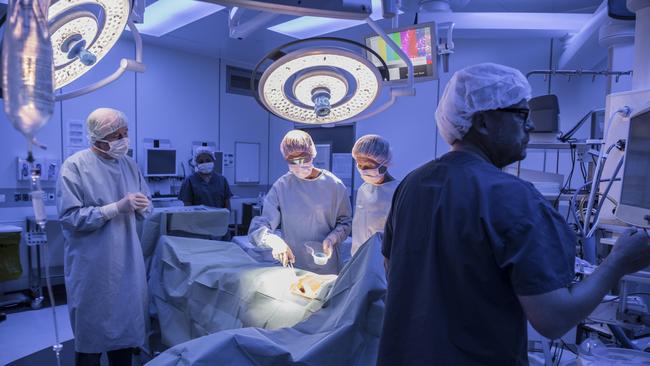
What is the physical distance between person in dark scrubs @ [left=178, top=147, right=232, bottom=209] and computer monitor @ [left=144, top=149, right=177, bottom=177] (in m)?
0.62

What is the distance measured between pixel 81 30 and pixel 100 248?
1476 millimetres

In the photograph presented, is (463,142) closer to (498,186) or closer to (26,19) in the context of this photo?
(498,186)

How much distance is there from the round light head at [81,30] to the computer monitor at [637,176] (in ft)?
4.79

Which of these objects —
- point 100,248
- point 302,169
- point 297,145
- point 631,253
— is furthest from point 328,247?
point 631,253

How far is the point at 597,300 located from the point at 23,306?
449cm

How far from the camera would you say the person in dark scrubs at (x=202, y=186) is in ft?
14.4

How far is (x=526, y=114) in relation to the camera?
1.00m

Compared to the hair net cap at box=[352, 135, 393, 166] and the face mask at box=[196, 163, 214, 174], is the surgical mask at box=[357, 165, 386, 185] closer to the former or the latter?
the hair net cap at box=[352, 135, 393, 166]

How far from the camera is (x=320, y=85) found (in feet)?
4.26

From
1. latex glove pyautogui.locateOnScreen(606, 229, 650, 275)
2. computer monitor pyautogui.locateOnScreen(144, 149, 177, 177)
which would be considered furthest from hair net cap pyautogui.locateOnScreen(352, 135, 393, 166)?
computer monitor pyautogui.locateOnScreen(144, 149, 177, 177)

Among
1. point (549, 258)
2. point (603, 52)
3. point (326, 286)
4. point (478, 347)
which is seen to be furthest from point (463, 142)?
point (603, 52)

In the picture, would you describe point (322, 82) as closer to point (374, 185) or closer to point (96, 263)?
point (374, 185)

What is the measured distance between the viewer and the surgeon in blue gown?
2.09m

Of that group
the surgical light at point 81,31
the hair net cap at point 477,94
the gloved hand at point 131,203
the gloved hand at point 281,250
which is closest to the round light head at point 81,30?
the surgical light at point 81,31
